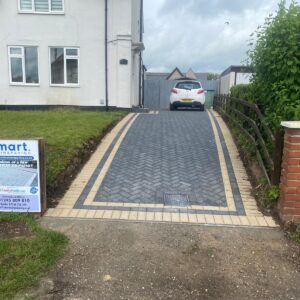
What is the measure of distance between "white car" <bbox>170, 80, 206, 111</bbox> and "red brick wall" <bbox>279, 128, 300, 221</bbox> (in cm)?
1296

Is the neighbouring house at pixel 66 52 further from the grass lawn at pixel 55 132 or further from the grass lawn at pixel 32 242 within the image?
the grass lawn at pixel 32 242

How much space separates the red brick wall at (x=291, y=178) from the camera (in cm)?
436

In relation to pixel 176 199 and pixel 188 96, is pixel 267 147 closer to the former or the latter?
pixel 176 199

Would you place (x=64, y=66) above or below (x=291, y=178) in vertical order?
above

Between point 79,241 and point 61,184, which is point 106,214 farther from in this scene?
point 61,184

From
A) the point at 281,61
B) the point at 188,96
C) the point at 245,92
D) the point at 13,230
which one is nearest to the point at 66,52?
the point at 188,96

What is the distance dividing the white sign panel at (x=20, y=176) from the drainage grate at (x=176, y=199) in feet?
5.96

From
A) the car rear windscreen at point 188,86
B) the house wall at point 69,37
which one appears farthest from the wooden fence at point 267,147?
the car rear windscreen at point 188,86

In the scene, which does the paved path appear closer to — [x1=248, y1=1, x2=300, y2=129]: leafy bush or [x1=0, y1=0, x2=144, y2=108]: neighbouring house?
[x1=248, y1=1, x2=300, y2=129]: leafy bush

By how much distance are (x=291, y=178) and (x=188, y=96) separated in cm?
1329

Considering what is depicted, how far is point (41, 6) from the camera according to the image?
15.1 meters

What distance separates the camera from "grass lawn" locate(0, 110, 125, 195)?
641cm

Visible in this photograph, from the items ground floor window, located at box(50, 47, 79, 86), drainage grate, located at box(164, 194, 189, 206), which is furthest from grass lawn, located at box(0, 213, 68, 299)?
ground floor window, located at box(50, 47, 79, 86)

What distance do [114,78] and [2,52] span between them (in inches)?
186
